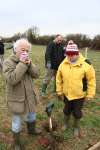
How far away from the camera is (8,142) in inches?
247

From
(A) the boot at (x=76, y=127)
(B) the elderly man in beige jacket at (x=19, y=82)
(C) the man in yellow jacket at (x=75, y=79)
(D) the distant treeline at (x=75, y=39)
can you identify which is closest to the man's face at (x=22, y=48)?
(B) the elderly man in beige jacket at (x=19, y=82)

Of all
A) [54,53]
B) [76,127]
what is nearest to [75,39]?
[54,53]

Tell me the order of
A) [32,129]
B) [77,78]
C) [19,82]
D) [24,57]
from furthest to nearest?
[32,129], [77,78], [19,82], [24,57]

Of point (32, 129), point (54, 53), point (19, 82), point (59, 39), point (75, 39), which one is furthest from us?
point (75, 39)

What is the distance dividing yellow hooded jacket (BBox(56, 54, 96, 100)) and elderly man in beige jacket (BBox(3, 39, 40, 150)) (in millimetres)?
892

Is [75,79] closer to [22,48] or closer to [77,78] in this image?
[77,78]

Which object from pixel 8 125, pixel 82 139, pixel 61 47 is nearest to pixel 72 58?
pixel 82 139

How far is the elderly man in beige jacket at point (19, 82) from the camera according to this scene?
538cm

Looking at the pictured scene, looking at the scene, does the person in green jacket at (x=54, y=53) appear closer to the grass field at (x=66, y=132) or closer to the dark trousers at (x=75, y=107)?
the grass field at (x=66, y=132)

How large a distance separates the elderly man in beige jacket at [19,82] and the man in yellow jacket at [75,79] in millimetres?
894

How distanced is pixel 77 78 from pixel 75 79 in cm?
4

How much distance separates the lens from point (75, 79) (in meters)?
6.39

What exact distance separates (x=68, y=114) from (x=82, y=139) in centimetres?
57

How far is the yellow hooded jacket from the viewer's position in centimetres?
637
